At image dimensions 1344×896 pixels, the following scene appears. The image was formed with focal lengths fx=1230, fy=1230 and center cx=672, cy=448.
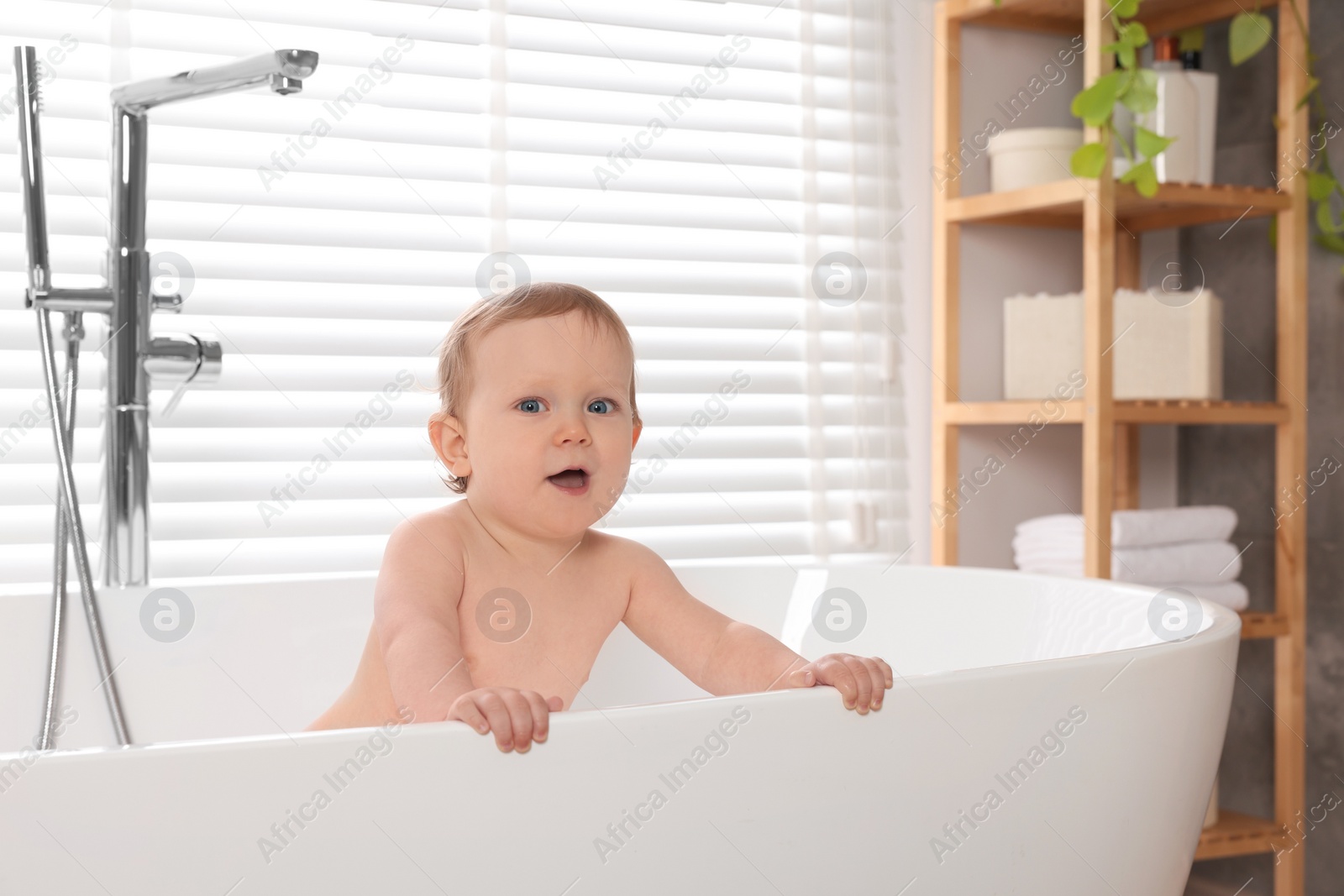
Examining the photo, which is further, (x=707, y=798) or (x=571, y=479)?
(x=571, y=479)

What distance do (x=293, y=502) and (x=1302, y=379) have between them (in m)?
1.35

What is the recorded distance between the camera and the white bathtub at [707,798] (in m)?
0.57

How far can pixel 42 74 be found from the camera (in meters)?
1.40

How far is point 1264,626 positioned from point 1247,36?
2.58 feet

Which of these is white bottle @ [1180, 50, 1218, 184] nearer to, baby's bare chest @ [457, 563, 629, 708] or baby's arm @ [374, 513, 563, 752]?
baby's bare chest @ [457, 563, 629, 708]

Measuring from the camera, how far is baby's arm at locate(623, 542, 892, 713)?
2.99 ft

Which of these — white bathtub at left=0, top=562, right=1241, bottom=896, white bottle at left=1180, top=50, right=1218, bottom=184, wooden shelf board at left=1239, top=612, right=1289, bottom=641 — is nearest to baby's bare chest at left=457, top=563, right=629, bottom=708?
white bathtub at left=0, top=562, right=1241, bottom=896

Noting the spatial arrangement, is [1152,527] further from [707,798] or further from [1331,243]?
[707,798]

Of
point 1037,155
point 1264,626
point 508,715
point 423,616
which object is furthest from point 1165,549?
point 508,715

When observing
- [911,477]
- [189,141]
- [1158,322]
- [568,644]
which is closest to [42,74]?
[189,141]

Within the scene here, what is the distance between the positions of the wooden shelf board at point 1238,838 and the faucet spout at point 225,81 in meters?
1.44

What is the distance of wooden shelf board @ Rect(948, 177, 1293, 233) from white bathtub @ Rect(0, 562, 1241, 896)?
2.29ft

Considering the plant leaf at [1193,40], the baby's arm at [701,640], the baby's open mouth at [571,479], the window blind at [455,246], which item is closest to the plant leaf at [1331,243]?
the plant leaf at [1193,40]

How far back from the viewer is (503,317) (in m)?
0.95
